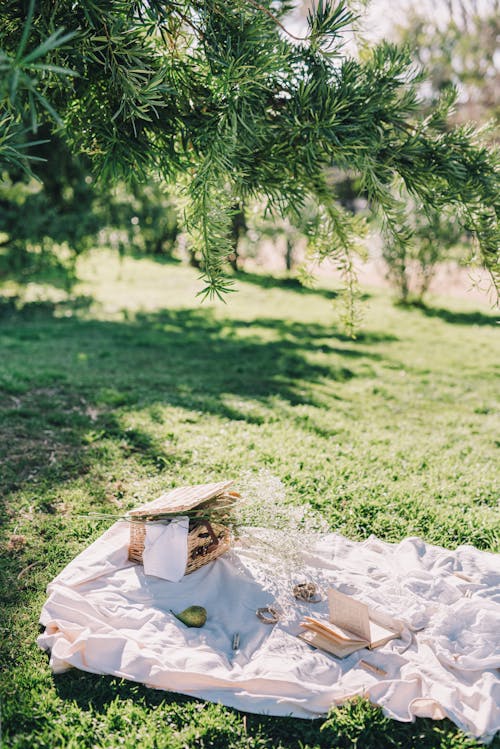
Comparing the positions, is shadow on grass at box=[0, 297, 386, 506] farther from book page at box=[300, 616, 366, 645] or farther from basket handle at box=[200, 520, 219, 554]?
book page at box=[300, 616, 366, 645]

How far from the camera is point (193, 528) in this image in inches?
140

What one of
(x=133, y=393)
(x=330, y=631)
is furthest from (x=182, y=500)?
(x=133, y=393)

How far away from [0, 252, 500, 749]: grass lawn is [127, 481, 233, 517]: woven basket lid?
0.65 m

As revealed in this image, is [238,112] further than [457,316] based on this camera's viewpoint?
No

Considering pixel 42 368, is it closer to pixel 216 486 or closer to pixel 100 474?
pixel 100 474

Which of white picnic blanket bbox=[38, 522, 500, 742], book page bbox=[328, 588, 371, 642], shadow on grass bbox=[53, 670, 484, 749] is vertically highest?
book page bbox=[328, 588, 371, 642]

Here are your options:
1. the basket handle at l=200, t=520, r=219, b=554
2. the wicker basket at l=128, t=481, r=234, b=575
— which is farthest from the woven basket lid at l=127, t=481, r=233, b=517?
the basket handle at l=200, t=520, r=219, b=554

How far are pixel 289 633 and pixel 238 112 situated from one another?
2556 millimetres

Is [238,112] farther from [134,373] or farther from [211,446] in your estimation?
[134,373]

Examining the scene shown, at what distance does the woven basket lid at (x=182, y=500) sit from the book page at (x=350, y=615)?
2.83 feet

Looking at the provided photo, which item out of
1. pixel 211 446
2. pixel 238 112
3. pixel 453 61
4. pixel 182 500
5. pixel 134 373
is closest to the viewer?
pixel 238 112

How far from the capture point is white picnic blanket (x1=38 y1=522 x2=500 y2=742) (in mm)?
2770

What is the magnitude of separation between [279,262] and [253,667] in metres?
15.7

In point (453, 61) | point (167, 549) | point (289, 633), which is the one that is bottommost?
point (289, 633)
